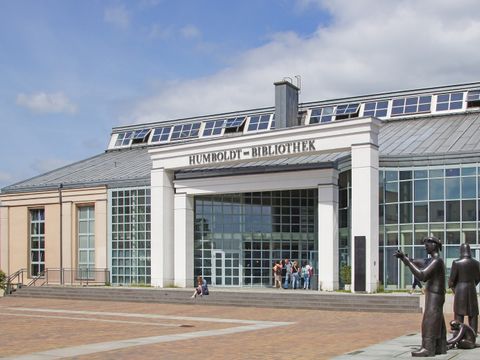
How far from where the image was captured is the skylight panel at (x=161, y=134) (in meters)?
52.2

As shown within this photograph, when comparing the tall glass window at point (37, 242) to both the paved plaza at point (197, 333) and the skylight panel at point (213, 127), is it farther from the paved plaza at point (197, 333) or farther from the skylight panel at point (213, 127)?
the paved plaza at point (197, 333)

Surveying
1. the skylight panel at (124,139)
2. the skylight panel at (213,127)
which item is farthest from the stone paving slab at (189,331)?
the skylight panel at (124,139)

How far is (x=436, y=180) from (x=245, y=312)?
1089 centimetres

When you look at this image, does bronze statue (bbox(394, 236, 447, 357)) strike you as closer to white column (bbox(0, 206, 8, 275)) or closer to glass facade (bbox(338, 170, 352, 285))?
glass facade (bbox(338, 170, 352, 285))

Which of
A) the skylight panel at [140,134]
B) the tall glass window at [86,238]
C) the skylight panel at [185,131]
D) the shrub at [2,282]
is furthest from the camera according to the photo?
the skylight panel at [140,134]

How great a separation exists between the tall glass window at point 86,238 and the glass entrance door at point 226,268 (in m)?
7.60

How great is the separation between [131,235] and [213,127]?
1208 cm

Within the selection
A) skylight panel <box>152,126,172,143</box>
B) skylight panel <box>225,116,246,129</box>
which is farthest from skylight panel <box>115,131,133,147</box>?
skylight panel <box>225,116,246,129</box>

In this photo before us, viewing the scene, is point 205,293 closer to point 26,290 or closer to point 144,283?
point 144,283

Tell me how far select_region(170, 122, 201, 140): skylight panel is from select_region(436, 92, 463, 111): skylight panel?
54.3 ft

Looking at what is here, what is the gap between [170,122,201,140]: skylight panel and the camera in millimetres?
50834

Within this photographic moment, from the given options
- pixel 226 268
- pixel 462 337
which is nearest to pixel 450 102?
pixel 226 268

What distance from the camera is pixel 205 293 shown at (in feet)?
104

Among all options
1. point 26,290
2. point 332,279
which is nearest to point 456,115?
point 332,279
